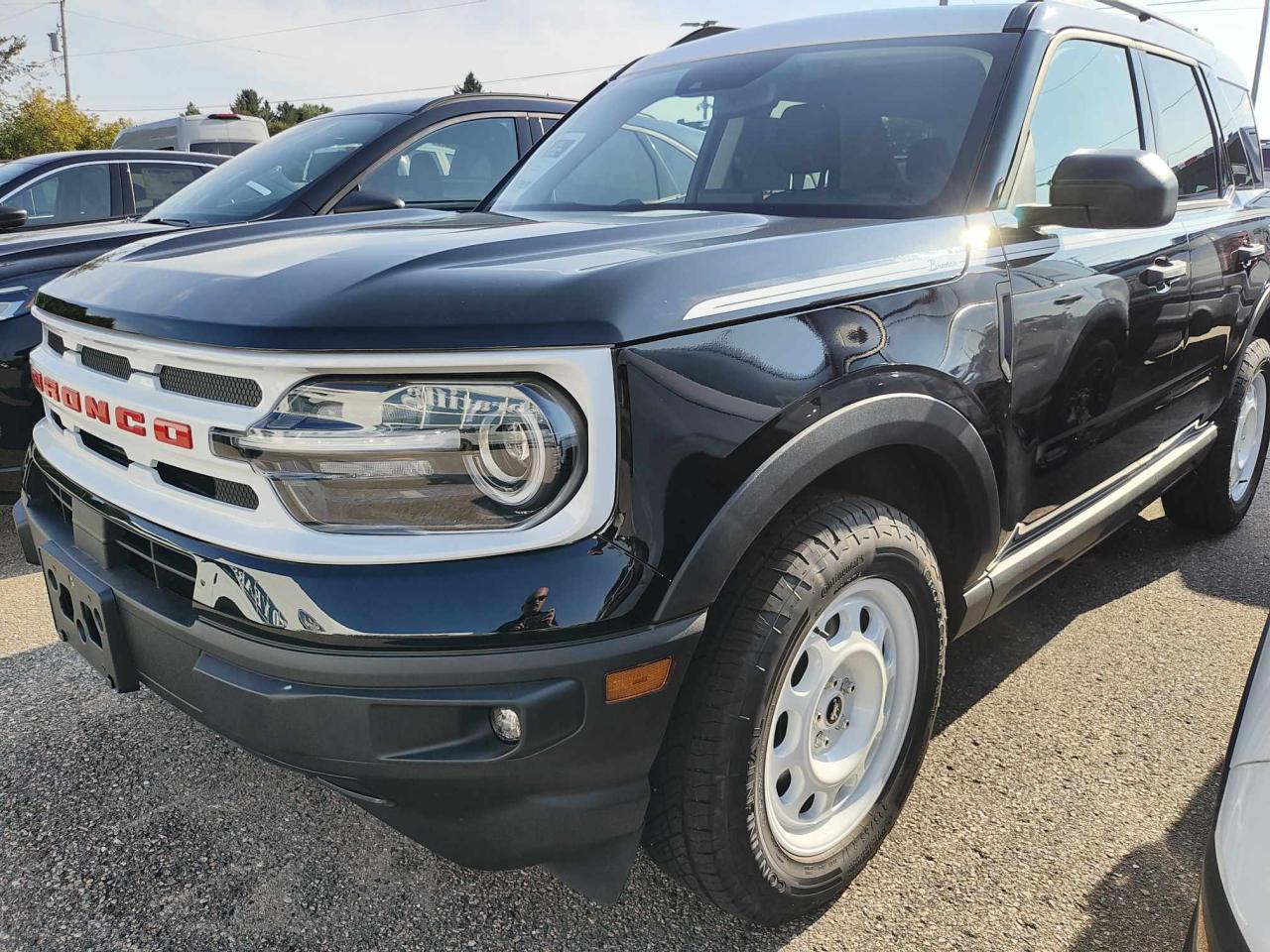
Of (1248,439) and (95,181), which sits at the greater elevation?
(95,181)

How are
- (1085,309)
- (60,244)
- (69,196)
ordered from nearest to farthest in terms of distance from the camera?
(1085,309)
(60,244)
(69,196)

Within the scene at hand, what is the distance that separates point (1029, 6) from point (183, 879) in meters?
2.80

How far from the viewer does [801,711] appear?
1.79 meters

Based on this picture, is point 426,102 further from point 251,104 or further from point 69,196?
point 251,104

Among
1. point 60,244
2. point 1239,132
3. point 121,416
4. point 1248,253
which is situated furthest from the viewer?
point 60,244

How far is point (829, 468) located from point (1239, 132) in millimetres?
3214

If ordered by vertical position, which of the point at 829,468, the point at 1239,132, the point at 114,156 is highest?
the point at 114,156

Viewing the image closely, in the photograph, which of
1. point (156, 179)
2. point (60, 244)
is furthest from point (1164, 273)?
point (156, 179)

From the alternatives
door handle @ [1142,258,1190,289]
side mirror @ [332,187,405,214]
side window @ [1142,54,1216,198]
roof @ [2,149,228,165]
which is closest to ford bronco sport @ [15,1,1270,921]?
door handle @ [1142,258,1190,289]

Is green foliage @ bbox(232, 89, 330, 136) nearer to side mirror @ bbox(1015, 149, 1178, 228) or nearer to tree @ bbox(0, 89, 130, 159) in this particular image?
tree @ bbox(0, 89, 130, 159)

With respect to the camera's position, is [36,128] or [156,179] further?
[36,128]

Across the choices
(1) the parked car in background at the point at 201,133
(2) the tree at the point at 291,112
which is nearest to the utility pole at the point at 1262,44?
(1) the parked car in background at the point at 201,133

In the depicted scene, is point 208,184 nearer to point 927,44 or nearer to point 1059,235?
point 927,44

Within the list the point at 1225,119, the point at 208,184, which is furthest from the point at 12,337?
the point at 1225,119
